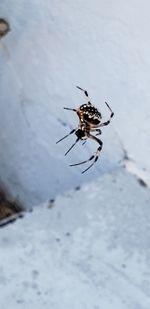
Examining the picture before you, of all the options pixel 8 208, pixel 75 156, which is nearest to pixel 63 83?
pixel 75 156

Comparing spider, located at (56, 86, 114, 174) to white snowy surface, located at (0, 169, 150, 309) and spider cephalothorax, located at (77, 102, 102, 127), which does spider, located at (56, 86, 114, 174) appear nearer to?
spider cephalothorax, located at (77, 102, 102, 127)

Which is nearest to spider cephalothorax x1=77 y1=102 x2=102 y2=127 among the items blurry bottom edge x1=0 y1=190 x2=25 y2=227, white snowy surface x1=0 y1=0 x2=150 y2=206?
white snowy surface x1=0 y1=0 x2=150 y2=206

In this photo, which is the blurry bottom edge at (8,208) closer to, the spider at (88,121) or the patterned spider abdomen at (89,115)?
the spider at (88,121)

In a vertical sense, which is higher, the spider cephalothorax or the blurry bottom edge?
the spider cephalothorax

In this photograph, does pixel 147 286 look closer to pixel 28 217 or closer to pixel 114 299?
pixel 114 299

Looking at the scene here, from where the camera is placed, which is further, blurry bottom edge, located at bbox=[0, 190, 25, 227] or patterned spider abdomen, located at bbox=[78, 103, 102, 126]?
blurry bottom edge, located at bbox=[0, 190, 25, 227]

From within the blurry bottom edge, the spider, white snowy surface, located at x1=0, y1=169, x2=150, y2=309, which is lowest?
the blurry bottom edge

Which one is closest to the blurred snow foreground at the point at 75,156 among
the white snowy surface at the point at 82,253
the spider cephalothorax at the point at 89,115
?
the white snowy surface at the point at 82,253

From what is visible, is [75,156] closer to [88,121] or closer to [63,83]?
[63,83]

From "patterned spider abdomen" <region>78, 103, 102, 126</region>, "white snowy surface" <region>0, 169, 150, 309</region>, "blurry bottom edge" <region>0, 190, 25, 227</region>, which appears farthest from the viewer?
"blurry bottom edge" <region>0, 190, 25, 227</region>

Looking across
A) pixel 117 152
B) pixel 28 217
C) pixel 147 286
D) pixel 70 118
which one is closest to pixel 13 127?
pixel 70 118
